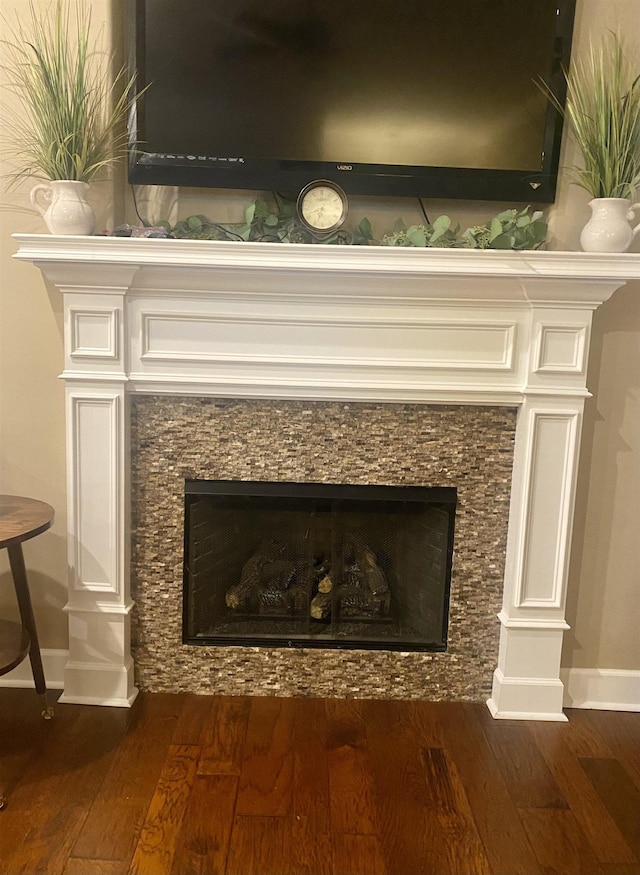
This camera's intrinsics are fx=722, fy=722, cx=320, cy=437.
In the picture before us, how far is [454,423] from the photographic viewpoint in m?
2.17

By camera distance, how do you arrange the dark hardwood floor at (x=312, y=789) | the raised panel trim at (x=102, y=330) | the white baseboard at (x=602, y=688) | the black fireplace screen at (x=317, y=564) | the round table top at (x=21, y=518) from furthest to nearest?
the white baseboard at (x=602, y=688) < the black fireplace screen at (x=317, y=564) < the raised panel trim at (x=102, y=330) < the round table top at (x=21, y=518) < the dark hardwood floor at (x=312, y=789)

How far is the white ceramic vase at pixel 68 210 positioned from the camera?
1.97 meters

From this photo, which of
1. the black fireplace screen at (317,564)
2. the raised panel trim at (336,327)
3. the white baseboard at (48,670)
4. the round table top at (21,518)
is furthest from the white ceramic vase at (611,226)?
the white baseboard at (48,670)

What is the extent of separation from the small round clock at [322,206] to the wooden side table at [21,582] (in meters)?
1.10

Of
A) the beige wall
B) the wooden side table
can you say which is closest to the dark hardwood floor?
the wooden side table

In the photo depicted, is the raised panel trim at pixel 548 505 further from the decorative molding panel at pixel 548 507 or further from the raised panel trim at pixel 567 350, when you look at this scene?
the raised panel trim at pixel 567 350

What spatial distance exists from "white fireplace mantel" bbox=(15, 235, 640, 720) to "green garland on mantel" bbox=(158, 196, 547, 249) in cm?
8

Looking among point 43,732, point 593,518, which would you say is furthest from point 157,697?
point 593,518

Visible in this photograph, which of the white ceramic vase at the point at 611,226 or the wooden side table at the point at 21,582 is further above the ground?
the white ceramic vase at the point at 611,226

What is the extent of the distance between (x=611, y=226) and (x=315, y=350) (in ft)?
2.91

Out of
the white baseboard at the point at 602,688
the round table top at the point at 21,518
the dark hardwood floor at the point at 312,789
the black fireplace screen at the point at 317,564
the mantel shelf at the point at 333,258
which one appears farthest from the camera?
the white baseboard at the point at 602,688

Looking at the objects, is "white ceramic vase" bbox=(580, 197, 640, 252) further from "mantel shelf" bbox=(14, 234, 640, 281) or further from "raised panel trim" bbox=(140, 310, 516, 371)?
"raised panel trim" bbox=(140, 310, 516, 371)

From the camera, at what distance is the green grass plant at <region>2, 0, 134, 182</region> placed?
6.34 feet

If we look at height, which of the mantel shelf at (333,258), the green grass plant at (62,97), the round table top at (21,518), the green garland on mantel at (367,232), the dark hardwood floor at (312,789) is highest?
the green grass plant at (62,97)
